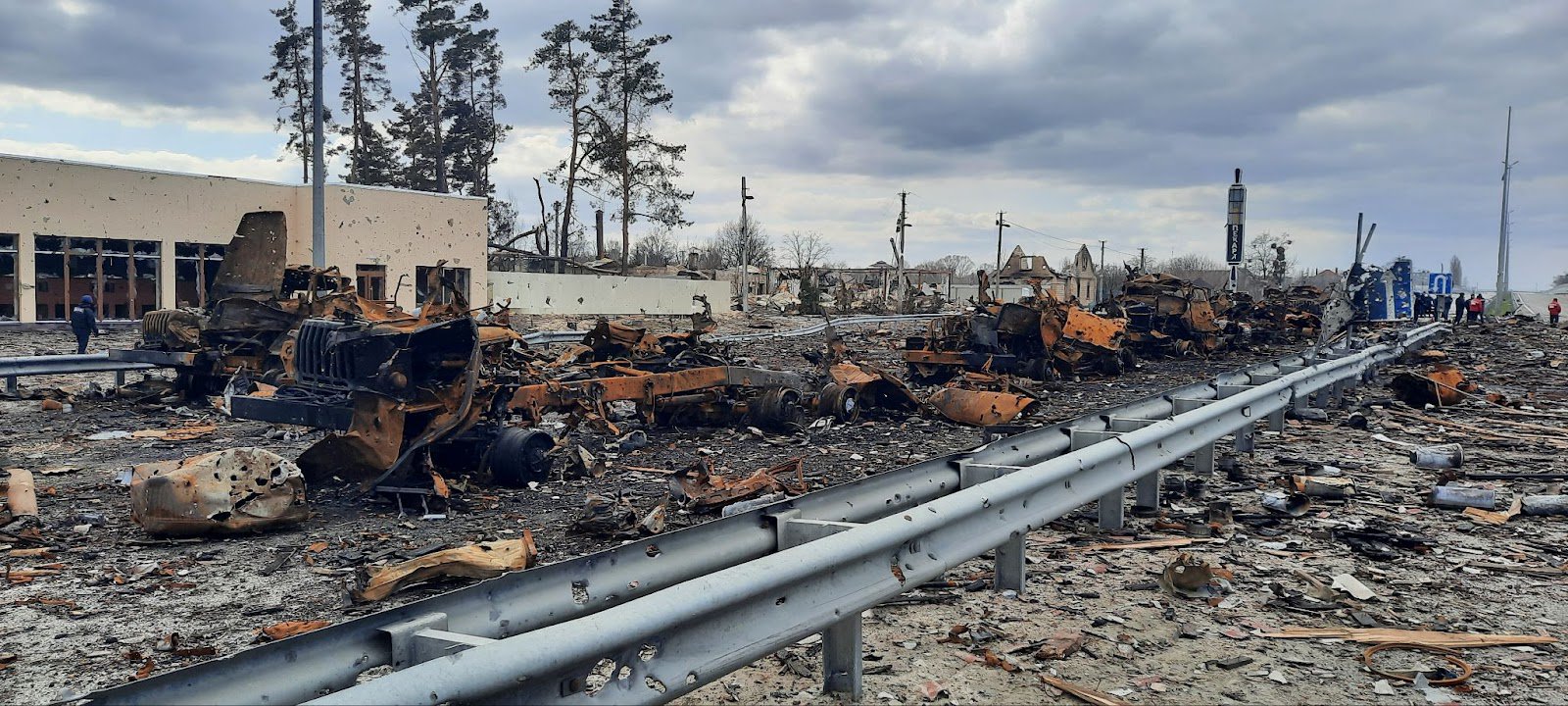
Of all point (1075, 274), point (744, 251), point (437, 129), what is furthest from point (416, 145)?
point (1075, 274)

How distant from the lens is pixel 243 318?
1241 centimetres

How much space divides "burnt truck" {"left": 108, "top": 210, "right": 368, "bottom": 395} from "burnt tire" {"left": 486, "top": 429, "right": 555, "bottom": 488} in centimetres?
492

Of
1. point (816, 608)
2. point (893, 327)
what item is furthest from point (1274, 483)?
point (893, 327)

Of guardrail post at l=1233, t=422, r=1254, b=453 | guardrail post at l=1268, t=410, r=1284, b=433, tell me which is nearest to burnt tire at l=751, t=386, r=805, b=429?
guardrail post at l=1233, t=422, r=1254, b=453

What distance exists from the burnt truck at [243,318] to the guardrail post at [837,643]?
31.7ft

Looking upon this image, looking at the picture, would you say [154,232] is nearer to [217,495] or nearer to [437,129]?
[437,129]

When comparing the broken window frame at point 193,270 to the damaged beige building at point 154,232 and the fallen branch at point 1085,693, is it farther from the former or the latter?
Result: the fallen branch at point 1085,693

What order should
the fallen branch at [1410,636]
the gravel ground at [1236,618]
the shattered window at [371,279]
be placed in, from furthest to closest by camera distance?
the shattered window at [371,279]
the fallen branch at [1410,636]
the gravel ground at [1236,618]

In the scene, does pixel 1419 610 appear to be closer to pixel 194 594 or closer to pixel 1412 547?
pixel 1412 547

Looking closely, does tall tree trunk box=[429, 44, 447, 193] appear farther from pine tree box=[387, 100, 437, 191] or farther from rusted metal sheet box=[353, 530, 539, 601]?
rusted metal sheet box=[353, 530, 539, 601]

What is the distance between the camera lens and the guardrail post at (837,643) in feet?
10.8

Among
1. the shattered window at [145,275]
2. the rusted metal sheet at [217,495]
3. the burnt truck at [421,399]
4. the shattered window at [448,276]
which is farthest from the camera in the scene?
the shattered window at [448,276]

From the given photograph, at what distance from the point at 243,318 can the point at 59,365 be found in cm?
258

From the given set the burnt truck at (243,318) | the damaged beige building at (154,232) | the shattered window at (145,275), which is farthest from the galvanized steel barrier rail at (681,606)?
the shattered window at (145,275)
